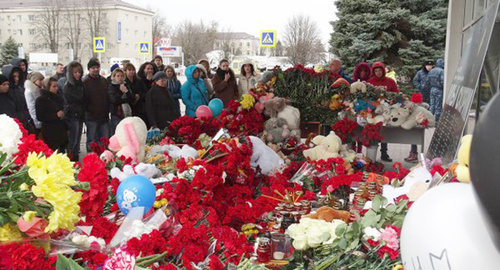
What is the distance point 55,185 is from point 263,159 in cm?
357

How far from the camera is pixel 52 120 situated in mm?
6711

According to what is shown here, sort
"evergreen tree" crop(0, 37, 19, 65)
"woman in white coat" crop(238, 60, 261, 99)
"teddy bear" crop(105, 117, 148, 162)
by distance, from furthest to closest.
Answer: "evergreen tree" crop(0, 37, 19, 65)
"woman in white coat" crop(238, 60, 261, 99)
"teddy bear" crop(105, 117, 148, 162)

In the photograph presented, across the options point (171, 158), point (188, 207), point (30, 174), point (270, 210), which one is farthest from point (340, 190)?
point (30, 174)

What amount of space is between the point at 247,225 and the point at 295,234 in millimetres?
589

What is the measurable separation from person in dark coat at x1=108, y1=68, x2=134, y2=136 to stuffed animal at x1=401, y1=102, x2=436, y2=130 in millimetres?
4073

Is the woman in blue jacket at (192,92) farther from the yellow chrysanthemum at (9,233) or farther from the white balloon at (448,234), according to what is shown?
the white balloon at (448,234)

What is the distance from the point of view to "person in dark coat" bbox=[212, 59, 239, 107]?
898 centimetres

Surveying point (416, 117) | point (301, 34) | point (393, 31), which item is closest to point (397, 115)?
point (416, 117)

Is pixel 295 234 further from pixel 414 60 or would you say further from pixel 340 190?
pixel 414 60

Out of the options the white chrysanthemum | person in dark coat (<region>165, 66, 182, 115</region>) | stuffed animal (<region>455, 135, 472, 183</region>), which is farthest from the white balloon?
person in dark coat (<region>165, 66, 182, 115</region>)

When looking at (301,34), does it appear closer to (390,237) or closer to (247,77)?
(247,77)

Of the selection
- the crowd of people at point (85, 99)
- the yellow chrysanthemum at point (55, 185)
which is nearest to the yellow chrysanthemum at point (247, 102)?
the crowd of people at point (85, 99)

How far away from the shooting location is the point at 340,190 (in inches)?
148

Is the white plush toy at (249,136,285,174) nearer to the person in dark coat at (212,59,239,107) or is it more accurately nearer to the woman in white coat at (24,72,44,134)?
the woman in white coat at (24,72,44,134)
